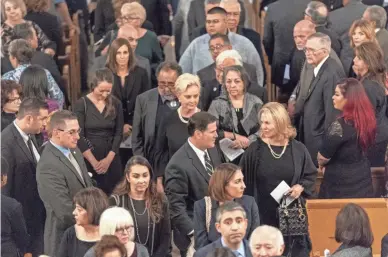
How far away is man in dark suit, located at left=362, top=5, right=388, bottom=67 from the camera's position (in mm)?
13945

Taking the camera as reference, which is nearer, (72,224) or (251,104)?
(72,224)

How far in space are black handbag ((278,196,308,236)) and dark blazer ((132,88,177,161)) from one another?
1.94 m

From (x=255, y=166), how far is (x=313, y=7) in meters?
3.48

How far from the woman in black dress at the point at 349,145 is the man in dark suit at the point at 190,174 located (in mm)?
1038

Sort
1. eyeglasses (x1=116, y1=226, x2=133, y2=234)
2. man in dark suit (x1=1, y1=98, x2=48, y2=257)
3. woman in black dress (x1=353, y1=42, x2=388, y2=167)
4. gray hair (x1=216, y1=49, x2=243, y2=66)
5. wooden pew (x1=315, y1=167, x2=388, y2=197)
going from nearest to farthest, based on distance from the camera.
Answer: eyeglasses (x1=116, y1=226, x2=133, y2=234) < man in dark suit (x1=1, y1=98, x2=48, y2=257) < wooden pew (x1=315, y1=167, x2=388, y2=197) < woman in black dress (x1=353, y1=42, x2=388, y2=167) < gray hair (x1=216, y1=49, x2=243, y2=66)

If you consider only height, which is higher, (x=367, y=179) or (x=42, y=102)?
(x=42, y=102)

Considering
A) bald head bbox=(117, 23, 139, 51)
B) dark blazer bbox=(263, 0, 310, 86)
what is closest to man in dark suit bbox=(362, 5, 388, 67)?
dark blazer bbox=(263, 0, 310, 86)

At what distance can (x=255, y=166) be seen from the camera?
11.2 metres

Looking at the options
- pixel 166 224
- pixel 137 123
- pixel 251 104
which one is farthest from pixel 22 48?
pixel 166 224

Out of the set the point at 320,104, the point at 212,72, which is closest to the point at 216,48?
the point at 212,72

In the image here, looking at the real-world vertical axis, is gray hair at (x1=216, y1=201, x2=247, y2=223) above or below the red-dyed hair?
below

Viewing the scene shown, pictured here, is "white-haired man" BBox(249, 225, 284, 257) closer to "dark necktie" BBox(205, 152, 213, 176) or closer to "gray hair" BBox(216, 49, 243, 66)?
"dark necktie" BBox(205, 152, 213, 176)

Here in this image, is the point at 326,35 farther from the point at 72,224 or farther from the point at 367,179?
the point at 72,224

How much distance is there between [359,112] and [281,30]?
142 inches
